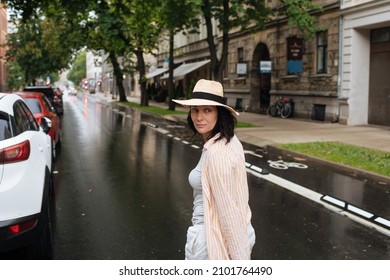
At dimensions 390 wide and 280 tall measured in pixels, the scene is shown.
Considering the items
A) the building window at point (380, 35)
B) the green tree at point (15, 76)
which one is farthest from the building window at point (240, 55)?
the green tree at point (15, 76)

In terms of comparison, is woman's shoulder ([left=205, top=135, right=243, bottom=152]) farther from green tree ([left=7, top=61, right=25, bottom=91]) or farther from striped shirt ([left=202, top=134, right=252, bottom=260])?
green tree ([left=7, top=61, right=25, bottom=91])

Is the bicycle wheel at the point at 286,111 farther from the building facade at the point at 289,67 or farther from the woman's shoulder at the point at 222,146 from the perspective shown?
the woman's shoulder at the point at 222,146

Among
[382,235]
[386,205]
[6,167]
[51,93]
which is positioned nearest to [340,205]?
[386,205]

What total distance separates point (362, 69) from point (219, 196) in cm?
1895

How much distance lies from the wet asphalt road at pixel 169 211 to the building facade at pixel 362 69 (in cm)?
883

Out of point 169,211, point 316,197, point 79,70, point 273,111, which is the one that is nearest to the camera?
point 169,211

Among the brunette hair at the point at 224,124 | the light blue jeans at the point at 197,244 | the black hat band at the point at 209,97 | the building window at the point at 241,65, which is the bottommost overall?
the light blue jeans at the point at 197,244

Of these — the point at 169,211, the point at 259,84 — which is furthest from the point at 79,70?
the point at 169,211

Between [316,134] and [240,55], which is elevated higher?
[240,55]

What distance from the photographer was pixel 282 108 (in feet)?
79.8

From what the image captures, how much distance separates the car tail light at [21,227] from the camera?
416cm

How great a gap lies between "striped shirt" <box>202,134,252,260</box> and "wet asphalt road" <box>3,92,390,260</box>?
2444 millimetres

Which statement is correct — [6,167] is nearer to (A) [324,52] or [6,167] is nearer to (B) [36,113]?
(B) [36,113]

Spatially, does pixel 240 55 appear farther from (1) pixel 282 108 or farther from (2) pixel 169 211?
(2) pixel 169 211
